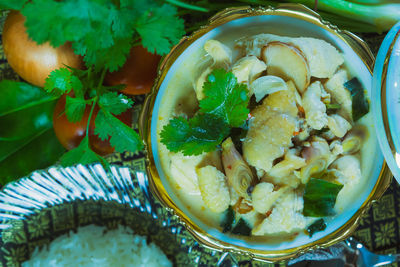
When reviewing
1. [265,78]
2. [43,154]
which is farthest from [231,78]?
[43,154]

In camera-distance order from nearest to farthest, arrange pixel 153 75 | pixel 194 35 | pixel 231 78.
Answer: pixel 231 78
pixel 194 35
pixel 153 75

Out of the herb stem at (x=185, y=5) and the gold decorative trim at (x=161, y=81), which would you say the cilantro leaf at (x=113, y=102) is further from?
the herb stem at (x=185, y=5)

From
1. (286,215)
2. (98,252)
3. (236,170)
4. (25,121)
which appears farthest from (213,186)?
(25,121)

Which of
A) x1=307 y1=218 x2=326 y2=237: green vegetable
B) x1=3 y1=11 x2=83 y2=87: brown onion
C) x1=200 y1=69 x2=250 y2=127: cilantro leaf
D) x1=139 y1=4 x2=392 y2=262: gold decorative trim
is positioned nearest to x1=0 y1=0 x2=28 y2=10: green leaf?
x1=3 y1=11 x2=83 y2=87: brown onion

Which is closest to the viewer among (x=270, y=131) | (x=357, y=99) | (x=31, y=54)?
(x=270, y=131)

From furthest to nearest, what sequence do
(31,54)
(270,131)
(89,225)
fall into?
(89,225) < (31,54) < (270,131)

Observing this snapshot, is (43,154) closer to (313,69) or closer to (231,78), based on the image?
(231,78)

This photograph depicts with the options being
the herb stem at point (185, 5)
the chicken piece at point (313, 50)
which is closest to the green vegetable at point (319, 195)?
the chicken piece at point (313, 50)

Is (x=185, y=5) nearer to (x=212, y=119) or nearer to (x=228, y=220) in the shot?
(x=212, y=119)
